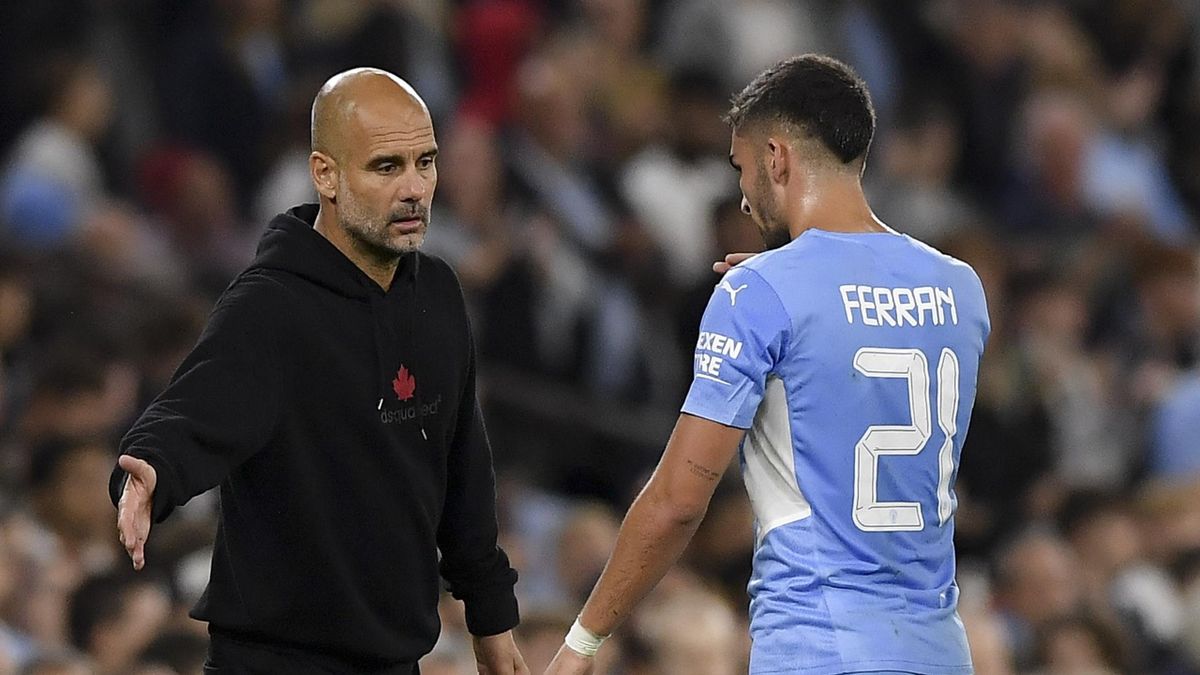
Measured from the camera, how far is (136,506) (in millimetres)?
4051

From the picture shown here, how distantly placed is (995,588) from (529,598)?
2347 millimetres

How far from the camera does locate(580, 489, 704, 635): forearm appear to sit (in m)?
4.62

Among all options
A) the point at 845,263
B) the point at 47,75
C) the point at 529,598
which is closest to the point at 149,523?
the point at 845,263

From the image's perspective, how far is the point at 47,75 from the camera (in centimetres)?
869

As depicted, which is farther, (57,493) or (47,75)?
(47,75)

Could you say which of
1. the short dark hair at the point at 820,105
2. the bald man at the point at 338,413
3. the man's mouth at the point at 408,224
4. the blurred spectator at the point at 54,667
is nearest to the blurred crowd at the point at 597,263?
the blurred spectator at the point at 54,667

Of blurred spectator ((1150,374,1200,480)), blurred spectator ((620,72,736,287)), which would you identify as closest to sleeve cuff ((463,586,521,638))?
blurred spectator ((620,72,736,287))

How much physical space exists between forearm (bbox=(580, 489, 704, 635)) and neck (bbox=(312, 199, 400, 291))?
723 mm

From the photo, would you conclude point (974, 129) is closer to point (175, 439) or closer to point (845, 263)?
point (845, 263)

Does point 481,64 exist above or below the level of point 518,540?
above

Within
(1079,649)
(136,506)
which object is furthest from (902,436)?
(1079,649)

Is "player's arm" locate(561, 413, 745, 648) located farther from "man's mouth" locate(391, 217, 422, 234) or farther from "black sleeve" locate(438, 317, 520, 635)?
"man's mouth" locate(391, 217, 422, 234)

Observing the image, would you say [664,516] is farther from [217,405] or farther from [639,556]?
[217,405]

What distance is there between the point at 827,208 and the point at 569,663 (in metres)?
1.10
